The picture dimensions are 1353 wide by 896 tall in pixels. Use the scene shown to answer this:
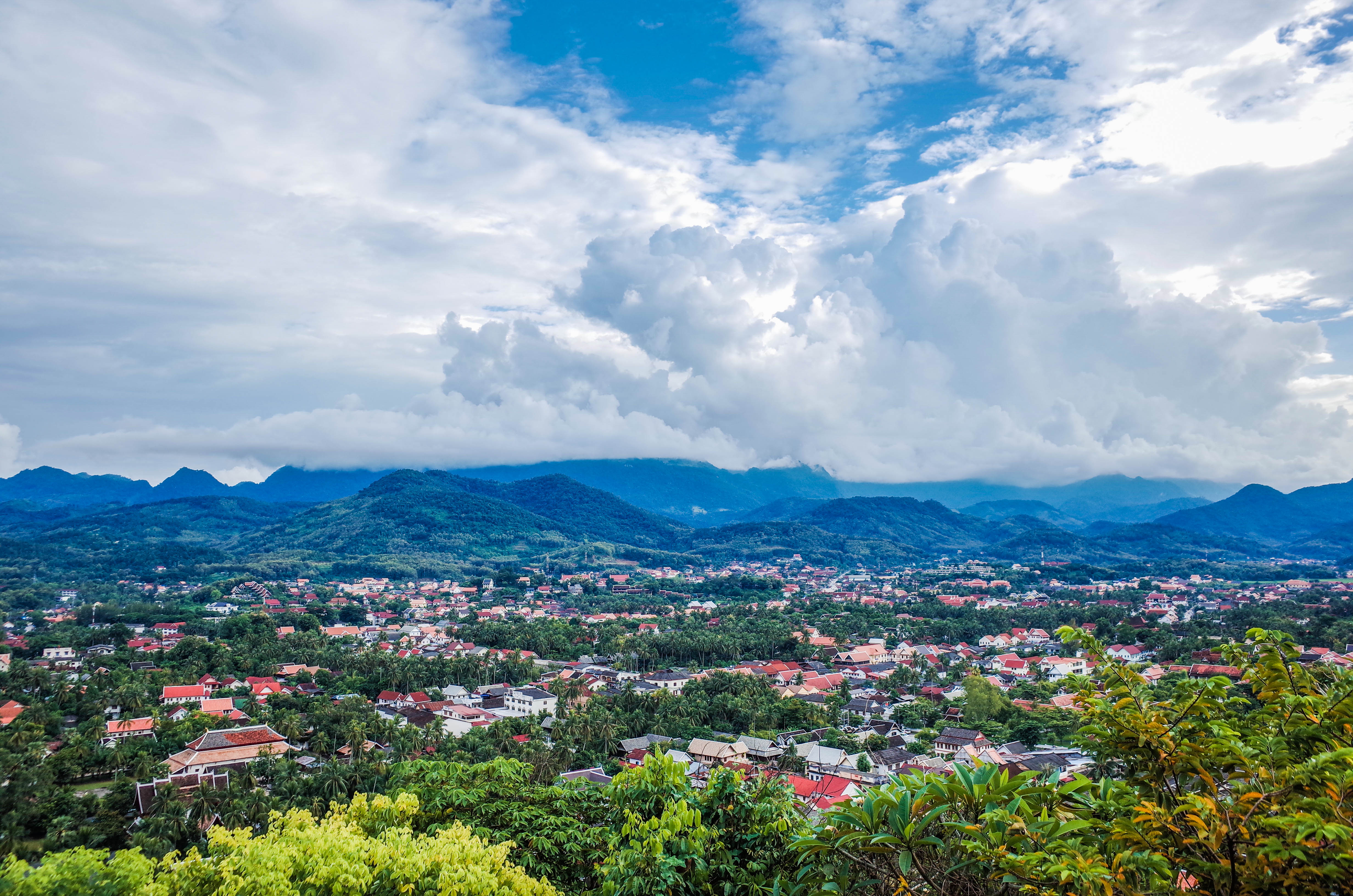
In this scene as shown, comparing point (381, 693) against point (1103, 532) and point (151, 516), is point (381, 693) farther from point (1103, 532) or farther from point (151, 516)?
point (1103, 532)

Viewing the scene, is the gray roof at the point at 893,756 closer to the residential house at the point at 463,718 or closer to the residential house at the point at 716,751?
the residential house at the point at 716,751

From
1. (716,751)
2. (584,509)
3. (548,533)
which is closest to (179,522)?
(548,533)

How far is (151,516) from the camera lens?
112 meters

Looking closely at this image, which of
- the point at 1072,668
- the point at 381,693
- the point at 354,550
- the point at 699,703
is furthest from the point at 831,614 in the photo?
the point at 354,550

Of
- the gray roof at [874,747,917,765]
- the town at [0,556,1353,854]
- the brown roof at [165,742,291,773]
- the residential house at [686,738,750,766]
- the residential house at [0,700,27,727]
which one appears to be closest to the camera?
the town at [0,556,1353,854]

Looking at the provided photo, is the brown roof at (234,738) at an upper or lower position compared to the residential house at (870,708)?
upper

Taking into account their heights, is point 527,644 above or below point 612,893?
below

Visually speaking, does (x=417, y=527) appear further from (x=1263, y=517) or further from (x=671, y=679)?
(x=1263, y=517)

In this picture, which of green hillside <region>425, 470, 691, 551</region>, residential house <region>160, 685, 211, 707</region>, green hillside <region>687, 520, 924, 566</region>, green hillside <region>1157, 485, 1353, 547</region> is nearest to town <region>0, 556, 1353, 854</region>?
residential house <region>160, 685, 211, 707</region>

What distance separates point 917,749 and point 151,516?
126287 mm

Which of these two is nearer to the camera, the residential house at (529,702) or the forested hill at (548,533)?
the residential house at (529,702)

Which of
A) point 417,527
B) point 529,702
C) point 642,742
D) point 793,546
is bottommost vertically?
point 793,546

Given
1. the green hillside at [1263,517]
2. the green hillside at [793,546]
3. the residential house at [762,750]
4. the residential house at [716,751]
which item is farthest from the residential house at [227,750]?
the green hillside at [1263,517]

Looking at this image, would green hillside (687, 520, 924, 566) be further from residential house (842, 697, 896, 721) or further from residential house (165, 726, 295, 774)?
residential house (165, 726, 295, 774)
